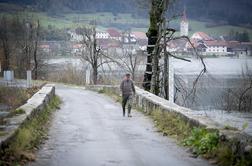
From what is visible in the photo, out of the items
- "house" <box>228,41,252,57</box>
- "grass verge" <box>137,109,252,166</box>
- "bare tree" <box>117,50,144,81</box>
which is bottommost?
"grass verge" <box>137,109,252,166</box>

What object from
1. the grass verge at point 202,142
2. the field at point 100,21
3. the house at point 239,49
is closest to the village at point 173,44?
the house at point 239,49

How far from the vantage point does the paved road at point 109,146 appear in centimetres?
1112

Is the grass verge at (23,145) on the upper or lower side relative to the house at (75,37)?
lower

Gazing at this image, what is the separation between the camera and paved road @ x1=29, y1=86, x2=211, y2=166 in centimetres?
1112

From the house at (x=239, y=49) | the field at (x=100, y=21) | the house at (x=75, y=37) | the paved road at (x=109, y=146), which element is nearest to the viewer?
the paved road at (x=109, y=146)

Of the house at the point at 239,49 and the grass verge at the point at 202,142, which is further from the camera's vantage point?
the house at the point at 239,49

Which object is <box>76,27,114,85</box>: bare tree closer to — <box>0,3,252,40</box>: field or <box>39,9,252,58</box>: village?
<box>39,9,252,58</box>: village

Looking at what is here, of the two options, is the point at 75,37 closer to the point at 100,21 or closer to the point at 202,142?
the point at 100,21

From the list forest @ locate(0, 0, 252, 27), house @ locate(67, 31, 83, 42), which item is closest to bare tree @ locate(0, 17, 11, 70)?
forest @ locate(0, 0, 252, 27)

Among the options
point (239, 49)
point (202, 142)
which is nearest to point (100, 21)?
point (239, 49)

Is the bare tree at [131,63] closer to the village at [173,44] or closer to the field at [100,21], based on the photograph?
the village at [173,44]

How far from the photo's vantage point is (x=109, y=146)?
13.2m

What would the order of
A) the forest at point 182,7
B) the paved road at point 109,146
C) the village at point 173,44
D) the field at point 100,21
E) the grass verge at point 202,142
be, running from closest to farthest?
1. the grass verge at point 202,142
2. the paved road at point 109,146
3. the forest at point 182,7
4. the village at point 173,44
5. the field at point 100,21

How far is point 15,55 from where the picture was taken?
81875mm
